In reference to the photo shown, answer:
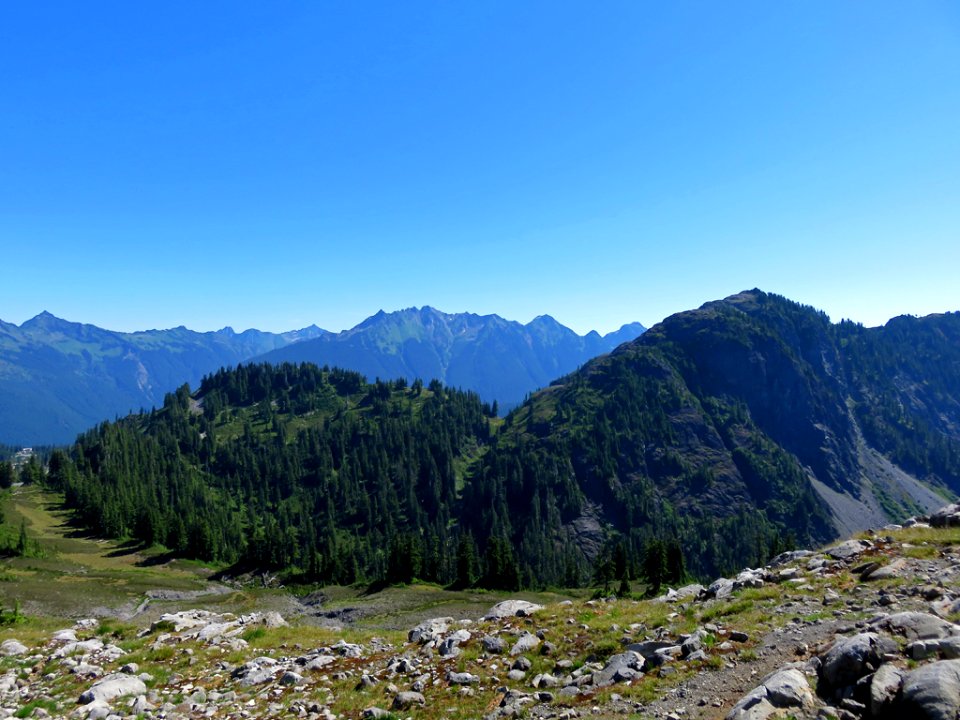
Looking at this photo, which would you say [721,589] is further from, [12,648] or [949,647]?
[12,648]

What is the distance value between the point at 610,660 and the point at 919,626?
919cm

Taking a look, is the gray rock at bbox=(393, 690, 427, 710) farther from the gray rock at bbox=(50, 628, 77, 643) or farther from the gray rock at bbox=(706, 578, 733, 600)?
the gray rock at bbox=(50, 628, 77, 643)

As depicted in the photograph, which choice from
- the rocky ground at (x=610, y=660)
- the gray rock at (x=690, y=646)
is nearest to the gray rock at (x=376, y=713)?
the rocky ground at (x=610, y=660)

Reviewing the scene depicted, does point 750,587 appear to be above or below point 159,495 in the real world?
above

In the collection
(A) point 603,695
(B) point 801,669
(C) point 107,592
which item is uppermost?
(B) point 801,669

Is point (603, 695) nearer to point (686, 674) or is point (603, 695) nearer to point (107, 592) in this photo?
point (686, 674)

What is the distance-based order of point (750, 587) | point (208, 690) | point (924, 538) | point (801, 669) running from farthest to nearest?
point (924, 538), point (750, 587), point (208, 690), point (801, 669)

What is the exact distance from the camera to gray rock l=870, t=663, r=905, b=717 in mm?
11789

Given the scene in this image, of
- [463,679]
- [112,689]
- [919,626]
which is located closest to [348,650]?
[463,679]

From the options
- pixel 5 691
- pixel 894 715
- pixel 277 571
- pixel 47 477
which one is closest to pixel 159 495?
pixel 47 477

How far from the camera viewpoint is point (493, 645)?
21.7m

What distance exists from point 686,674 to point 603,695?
2751 mm

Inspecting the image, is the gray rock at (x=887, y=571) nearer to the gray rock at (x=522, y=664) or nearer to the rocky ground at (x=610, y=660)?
the rocky ground at (x=610, y=660)

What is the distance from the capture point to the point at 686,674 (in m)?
16.2
